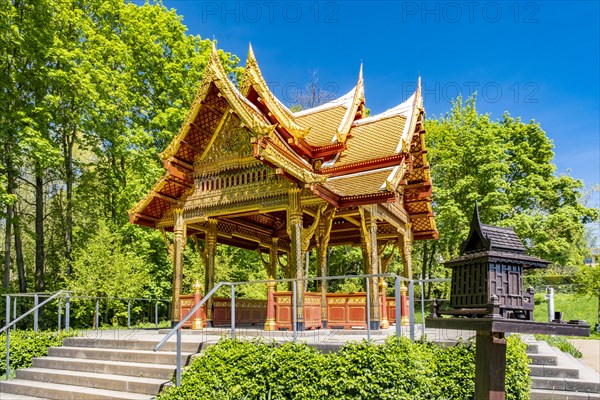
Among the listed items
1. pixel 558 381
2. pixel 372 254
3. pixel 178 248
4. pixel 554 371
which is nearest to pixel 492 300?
Answer: pixel 558 381

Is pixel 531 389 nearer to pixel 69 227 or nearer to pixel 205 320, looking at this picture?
pixel 205 320

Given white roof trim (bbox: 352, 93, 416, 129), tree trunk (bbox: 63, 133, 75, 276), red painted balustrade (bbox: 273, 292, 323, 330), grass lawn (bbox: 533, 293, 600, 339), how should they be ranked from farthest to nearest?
1. grass lawn (bbox: 533, 293, 600, 339)
2. tree trunk (bbox: 63, 133, 75, 276)
3. white roof trim (bbox: 352, 93, 416, 129)
4. red painted balustrade (bbox: 273, 292, 323, 330)

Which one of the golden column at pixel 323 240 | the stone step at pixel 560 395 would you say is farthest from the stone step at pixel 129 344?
the stone step at pixel 560 395

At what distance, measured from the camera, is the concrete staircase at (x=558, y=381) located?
8.00 metres

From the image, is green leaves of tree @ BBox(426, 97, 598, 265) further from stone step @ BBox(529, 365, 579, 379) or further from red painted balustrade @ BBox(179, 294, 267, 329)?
stone step @ BBox(529, 365, 579, 379)

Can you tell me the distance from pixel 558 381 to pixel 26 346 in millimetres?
10899

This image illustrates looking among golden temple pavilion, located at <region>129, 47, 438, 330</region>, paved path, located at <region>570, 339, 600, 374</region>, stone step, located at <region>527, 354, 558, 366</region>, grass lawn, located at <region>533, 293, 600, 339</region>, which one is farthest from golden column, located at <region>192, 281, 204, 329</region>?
grass lawn, located at <region>533, 293, 600, 339</region>

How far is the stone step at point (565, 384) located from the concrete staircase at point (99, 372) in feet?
19.6

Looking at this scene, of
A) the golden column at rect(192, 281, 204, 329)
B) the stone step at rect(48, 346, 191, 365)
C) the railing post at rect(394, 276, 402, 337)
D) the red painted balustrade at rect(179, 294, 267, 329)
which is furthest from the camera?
the red painted balustrade at rect(179, 294, 267, 329)

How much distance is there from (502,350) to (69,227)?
2398 cm

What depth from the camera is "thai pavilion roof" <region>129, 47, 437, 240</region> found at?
38.3 ft

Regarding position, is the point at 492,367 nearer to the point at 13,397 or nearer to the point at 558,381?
the point at 558,381

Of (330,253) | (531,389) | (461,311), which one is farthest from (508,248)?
(330,253)

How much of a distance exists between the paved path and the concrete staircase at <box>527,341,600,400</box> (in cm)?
558
